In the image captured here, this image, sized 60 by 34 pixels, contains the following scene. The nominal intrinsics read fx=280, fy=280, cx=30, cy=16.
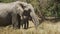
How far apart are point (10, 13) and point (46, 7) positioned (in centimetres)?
664

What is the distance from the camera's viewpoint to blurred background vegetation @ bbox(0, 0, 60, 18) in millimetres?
18453

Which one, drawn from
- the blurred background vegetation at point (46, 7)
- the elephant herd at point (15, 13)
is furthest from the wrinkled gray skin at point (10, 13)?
the blurred background vegetation at point (46, 7)

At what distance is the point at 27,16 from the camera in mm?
12844

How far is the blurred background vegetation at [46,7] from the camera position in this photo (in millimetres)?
18453

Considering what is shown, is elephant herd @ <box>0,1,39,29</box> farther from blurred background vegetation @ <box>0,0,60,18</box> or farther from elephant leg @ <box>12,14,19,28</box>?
blurred background vegetation @ <box>0,0,60,18</box>

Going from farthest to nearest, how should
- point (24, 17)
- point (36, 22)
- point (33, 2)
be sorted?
point (33, 2), point (24, 17), point (36, 22)

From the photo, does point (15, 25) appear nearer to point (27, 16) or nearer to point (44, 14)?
point (27, 16)

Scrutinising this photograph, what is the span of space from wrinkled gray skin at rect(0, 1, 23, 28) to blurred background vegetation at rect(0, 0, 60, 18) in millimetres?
5595

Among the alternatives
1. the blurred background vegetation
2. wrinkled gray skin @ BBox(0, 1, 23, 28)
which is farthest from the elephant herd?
the blurred background vegetation

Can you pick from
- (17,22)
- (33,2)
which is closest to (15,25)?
(17,22)

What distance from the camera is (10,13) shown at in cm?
1278

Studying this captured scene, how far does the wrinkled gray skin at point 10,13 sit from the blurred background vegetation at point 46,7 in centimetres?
560

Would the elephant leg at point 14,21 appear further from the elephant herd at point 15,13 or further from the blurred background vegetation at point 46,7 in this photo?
the blurred background vegetation at point 46,7

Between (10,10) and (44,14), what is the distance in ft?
21.1
